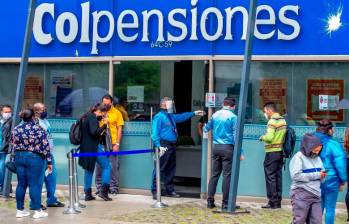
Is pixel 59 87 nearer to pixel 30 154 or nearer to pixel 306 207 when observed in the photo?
pixel 30 154

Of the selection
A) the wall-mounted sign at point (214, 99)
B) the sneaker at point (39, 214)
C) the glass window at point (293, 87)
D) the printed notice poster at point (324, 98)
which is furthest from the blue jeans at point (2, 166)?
the printed notice poster at point (324, 98)

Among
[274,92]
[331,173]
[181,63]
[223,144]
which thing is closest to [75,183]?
[223,144]

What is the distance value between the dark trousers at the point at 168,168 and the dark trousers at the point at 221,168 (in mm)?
1332

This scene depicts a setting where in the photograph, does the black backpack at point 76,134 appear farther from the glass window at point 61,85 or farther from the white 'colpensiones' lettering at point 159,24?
the white 'colpensiones' lettering at point 159,24

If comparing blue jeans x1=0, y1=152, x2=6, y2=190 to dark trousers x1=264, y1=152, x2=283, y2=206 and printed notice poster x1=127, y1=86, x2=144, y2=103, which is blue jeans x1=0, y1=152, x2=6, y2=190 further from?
dark trousers x1=264, y1=152, x2=283, y2=206

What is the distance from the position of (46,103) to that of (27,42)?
219cm

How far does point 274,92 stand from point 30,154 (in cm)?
468

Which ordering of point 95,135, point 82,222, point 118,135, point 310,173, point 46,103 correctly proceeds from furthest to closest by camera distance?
point 46,103, point 118,135, point 95,135, point 82,222, point 310,173

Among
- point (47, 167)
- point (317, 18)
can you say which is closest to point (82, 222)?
point (47, 167)

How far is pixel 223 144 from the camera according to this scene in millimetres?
12211

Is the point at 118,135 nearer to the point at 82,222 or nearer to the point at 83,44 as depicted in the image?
the point at 83,44

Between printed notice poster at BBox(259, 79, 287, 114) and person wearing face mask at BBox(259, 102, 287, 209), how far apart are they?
0.49 meters

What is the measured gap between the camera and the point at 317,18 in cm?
1278

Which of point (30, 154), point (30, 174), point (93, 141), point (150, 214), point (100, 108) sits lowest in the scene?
point (150, 214)
